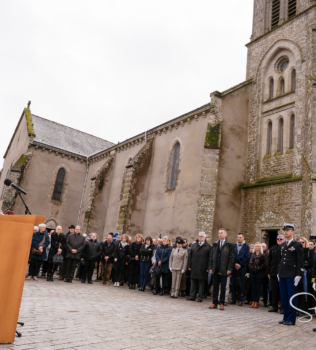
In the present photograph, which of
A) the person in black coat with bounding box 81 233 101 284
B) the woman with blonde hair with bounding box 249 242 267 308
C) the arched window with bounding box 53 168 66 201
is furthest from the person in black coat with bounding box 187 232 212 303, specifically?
the arched window with bounding box 53 168 66 201

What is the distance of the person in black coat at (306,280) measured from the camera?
784 cm

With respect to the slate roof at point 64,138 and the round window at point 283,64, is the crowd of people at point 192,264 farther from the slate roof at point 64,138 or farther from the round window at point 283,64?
the slate roof at point 64,138

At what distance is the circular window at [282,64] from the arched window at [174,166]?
22.1 feet

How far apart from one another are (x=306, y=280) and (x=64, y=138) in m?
25.1

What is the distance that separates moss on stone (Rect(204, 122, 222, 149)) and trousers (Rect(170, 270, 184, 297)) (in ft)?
23.2

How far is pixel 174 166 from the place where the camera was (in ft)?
62.0

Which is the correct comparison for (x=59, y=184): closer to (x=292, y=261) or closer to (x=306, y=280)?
(x=306, y=280)

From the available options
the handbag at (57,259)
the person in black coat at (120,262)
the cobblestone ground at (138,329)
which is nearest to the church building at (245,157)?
the person in black coat at (120,262)

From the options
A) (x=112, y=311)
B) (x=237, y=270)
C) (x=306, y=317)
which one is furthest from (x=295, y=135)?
(x=112, y=311)

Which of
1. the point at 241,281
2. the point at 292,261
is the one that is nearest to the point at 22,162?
the point at 241,281

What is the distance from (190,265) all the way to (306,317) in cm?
331

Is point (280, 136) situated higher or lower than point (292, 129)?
lower

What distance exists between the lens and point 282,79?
16.7 m

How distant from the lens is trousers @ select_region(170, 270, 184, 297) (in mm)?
9562
